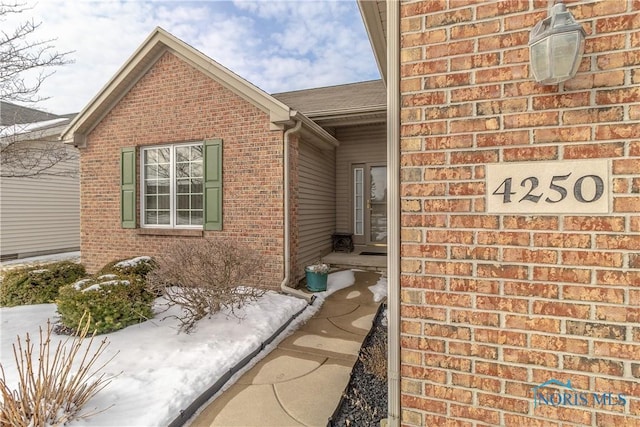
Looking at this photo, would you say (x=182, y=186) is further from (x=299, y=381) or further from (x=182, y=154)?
(x=299, y=381)

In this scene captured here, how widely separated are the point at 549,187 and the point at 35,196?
14.9 meters

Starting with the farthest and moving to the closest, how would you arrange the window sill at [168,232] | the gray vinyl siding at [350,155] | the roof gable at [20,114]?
the roof gable at [20,114] → the gray vinyl siding at [350,155] → the window sill at [168,232]

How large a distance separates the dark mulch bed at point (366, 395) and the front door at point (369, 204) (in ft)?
17.4

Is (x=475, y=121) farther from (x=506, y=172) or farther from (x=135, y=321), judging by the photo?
(x=135, y=321)

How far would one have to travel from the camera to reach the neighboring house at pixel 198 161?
5.77 meters

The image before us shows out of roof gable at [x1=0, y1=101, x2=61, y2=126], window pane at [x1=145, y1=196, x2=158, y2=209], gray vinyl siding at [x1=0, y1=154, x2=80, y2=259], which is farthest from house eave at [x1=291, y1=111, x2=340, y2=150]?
gray vinyl siding at [x1=0, y1=154, x2=80, y2=259]

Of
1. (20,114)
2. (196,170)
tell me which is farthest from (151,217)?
(20,114)

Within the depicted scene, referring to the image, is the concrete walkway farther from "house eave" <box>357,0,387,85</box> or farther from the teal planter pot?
"house eave" <box>357,0,387,85</box>

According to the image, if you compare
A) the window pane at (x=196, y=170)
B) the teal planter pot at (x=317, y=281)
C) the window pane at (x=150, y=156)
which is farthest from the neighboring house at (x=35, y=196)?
the teal planter pot at (x=317, y=281)

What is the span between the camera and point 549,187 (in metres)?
1.54

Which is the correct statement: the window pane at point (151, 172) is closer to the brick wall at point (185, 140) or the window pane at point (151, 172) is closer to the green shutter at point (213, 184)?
the brick wall at point (185, 140)

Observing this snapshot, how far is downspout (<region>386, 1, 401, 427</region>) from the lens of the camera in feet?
5.83

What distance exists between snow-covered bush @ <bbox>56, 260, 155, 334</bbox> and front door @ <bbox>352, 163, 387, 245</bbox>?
5.68 m

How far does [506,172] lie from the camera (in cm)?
160
